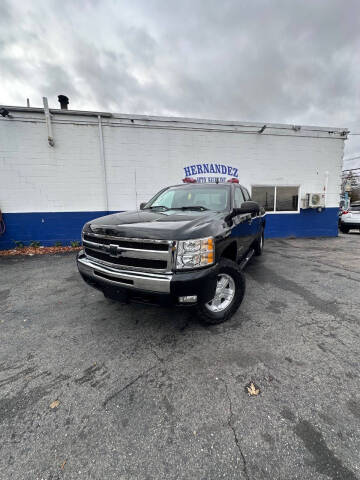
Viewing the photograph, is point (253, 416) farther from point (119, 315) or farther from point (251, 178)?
point (251, 178)

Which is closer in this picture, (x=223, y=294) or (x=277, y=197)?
(x=223, y=294)

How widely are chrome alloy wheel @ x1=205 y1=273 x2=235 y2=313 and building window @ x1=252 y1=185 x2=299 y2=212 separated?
22.5 ft

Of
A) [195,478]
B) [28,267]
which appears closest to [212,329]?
[195,478]

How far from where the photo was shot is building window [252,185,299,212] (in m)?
8.94

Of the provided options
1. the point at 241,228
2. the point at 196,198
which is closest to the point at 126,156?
the point at 196,198

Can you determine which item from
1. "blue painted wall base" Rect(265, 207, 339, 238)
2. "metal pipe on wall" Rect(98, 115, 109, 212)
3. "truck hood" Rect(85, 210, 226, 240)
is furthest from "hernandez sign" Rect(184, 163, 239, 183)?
"truck hood" Rect(85, 210, 226, 240)

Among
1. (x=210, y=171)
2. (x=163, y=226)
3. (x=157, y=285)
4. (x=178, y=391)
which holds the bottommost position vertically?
(x=178, y=391)

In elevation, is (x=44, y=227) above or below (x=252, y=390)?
above

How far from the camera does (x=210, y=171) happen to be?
8352 mm

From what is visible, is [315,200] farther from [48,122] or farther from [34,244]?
[34,244]

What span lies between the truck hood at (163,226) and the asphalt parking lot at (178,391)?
1.27m

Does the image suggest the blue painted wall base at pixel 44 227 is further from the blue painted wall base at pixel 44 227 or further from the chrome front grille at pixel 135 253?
the chrome front grille at pixel 135 253

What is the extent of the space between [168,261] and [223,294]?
43.2 inches

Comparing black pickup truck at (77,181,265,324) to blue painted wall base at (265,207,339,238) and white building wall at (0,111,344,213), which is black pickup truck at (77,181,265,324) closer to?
white building wall at (0,111,344,213)
